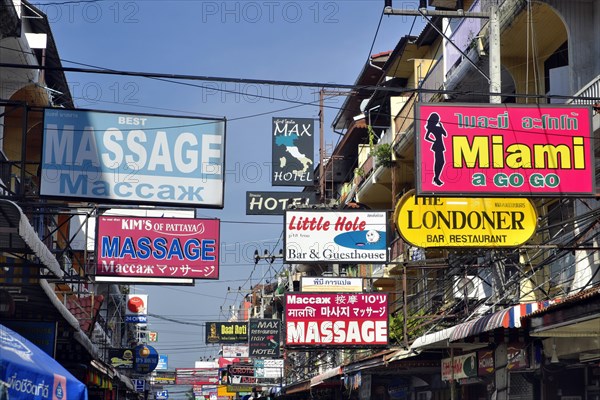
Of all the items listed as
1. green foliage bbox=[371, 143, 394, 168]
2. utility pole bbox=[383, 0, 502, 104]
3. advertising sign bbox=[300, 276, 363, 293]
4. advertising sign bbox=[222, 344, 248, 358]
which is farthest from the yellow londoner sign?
advertising sign bbox=[222, 344, 248, 358]

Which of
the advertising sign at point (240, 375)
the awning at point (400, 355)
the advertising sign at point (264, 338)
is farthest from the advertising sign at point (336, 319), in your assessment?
the advertising sign at point (240, 375)

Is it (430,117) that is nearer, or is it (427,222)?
(430,117)

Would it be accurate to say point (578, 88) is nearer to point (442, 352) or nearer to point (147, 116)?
point (442, 352)

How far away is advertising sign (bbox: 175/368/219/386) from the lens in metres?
104

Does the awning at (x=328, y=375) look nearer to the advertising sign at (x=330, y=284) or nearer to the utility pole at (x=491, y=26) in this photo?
the advertising sign at (x=330, y=284)

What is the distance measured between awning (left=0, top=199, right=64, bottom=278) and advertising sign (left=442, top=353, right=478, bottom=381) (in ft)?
28.0

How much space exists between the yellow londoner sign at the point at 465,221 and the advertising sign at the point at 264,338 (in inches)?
1198

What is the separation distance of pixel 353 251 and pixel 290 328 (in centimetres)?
271

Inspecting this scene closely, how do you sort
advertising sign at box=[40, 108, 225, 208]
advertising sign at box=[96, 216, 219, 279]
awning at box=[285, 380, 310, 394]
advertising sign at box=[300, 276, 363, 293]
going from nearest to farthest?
advertising sign at box=[40, 108, 225, 208], advertising sign at box=[96, 216, 219, 279], advertising sign at box=[300, 276, 363, 293], awning at box=[285, 380, 310, 394]

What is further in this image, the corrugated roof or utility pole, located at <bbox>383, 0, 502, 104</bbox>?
utility pole, located at <bbox>383, 0, 502, 104</bbox>

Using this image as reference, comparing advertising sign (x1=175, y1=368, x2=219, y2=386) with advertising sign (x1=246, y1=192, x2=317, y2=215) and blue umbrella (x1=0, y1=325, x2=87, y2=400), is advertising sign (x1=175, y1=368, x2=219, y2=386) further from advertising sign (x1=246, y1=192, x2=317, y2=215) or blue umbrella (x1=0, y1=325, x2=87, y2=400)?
blue umbrella (x1=0, y1=325, x2=87, y2=400)

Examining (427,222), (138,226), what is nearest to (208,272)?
(138,226)

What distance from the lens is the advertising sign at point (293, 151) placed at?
29609mm

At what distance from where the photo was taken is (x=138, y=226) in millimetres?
18938
